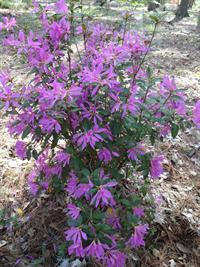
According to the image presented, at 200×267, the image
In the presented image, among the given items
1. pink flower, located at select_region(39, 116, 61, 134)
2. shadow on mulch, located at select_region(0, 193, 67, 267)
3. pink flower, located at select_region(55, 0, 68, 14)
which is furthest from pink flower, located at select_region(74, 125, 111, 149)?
shadow on mulch, located at select_region(0, 193, 67, 267)

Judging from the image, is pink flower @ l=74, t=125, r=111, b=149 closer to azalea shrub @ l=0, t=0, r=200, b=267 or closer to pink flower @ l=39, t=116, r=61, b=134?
azalea shrub @ l=0, t=0, r=200, b=267

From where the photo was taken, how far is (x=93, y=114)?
1.75 meters

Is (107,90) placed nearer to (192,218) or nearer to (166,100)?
(166,100)

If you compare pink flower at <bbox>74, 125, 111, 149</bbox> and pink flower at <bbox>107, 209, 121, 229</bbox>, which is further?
pink flower at <bbox>107, 209, 121, 229</bbox>

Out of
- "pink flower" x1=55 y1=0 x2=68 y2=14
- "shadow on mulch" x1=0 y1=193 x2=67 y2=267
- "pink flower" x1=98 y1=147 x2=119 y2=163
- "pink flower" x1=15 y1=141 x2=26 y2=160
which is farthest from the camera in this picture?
"shadow on mulch" x1=0 y1=193 x2=67 y2=267

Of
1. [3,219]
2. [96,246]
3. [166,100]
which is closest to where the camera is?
[96,246]

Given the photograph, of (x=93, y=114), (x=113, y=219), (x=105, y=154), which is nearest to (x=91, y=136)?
(x=93, y=114)

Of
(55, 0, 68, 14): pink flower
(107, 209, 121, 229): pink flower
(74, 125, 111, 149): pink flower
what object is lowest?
(107, 209, 121, 229): pink flower

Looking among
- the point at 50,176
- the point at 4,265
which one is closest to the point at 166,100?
the point at 50,176

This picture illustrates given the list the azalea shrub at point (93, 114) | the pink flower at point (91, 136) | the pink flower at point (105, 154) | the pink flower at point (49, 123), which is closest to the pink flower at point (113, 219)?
the azalea shrub at point (93, 114)

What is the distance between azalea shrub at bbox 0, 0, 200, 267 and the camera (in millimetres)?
1650

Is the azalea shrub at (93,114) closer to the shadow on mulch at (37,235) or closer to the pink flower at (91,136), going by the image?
the pink flower at (91,136)

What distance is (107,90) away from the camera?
1711 mm

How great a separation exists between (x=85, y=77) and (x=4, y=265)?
145 cm
